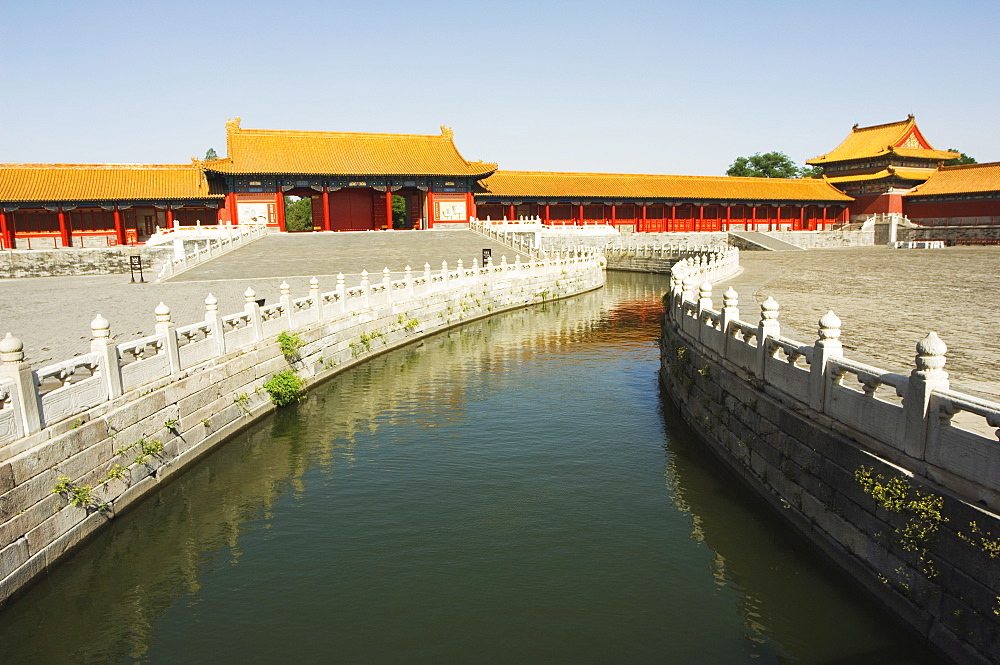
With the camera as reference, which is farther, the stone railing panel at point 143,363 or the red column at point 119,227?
the red column at point 119,227

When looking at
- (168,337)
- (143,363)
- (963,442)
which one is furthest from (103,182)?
(963,442)

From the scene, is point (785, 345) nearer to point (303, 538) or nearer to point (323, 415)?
point (303, 538)

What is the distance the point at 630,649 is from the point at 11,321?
16836mm

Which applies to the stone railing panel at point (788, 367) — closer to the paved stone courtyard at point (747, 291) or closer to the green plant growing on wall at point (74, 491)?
the paved stone courtyard at point (747, 291)

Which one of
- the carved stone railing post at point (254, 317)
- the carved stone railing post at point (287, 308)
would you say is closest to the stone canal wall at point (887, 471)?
the carved stone railing post at point (254, 317)

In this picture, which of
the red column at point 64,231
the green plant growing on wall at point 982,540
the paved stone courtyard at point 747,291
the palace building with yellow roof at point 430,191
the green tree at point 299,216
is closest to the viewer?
the green plant growing on wall at point 982,540

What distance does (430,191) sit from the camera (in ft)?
149

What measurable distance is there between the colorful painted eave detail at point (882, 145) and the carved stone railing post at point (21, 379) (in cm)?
5859

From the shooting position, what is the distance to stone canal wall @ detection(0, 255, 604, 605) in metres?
7.14

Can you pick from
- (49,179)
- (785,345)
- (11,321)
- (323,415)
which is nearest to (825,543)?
(785,345)

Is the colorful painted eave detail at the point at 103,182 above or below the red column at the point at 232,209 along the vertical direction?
above

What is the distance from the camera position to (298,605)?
7008 mm

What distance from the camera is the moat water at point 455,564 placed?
638 cm

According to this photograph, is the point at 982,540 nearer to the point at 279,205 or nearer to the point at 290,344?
the point at 290,344
